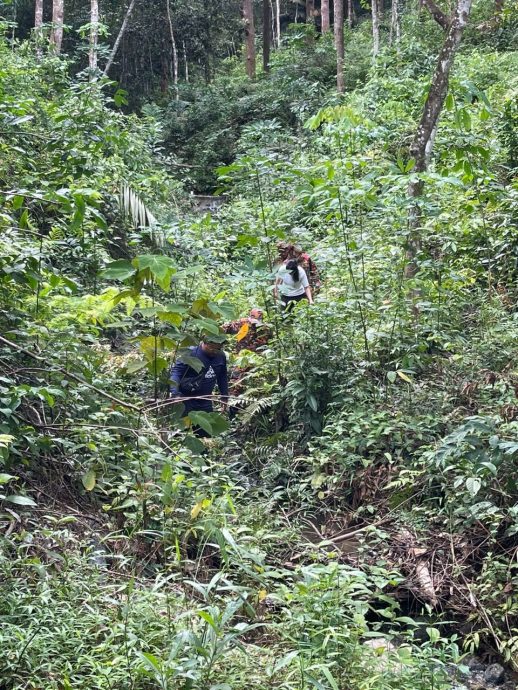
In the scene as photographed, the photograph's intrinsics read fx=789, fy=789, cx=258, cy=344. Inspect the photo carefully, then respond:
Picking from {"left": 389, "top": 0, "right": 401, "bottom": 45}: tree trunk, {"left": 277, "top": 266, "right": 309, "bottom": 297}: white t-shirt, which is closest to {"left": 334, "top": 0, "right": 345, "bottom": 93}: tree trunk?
{"left": 389, "top": 0, "right": 401, "bottom": 45}: tree trunk

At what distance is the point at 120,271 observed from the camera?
164 inches

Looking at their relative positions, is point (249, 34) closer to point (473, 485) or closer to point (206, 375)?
point (206, 375)

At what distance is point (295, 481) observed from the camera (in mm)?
6883

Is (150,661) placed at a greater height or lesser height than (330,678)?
greater

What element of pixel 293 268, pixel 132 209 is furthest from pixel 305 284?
pixel 132 209

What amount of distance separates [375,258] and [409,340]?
115cm

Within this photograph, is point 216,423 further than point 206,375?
No

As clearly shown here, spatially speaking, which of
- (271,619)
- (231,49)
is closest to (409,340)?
(271,619)

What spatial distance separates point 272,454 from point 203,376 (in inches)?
38.1

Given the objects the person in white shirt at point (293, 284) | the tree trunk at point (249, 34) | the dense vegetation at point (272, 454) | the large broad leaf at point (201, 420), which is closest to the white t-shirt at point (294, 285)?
the person in white shirt at point (293, 284)

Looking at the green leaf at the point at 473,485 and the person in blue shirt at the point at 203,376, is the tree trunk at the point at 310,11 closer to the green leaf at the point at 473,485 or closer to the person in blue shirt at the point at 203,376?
the person in blue shirt at the point at 203,376

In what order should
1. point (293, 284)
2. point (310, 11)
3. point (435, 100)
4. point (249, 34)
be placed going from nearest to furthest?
point (435, 100), point (293, 284), point (249, 34), point (310, 11)

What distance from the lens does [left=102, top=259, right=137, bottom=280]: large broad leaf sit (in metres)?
4.15

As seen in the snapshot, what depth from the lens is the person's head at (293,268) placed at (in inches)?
363
